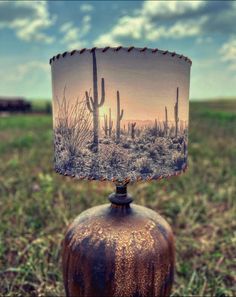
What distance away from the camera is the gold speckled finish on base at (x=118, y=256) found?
1.75 meters

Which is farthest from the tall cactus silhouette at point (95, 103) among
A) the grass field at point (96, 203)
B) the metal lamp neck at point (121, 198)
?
the grass field at point (96, 203)

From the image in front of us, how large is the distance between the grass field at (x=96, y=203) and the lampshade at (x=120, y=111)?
58.8 inches

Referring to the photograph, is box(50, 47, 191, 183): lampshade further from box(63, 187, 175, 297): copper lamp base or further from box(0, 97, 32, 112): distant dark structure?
box(0, 97, 32, 112): distant dark structure

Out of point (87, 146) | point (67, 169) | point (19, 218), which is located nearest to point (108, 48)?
point (87, 146)

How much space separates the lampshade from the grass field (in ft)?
4.90

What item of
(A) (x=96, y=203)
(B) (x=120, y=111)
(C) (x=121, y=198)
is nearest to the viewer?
(B) (x=120, y=111)

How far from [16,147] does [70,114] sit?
270 inches

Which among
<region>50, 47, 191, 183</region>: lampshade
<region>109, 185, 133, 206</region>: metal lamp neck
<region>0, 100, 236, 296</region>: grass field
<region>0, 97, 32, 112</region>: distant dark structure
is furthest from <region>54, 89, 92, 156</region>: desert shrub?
<region>0, 97, 32, 112</region>: distant dark structure

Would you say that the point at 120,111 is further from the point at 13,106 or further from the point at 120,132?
the point at 13,106

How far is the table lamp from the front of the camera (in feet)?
4.65

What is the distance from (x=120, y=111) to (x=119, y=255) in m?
0.81

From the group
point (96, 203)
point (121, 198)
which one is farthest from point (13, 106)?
point (121, 198)

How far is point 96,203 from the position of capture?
3986 mm

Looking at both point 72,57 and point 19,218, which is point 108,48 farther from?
point 19,218
